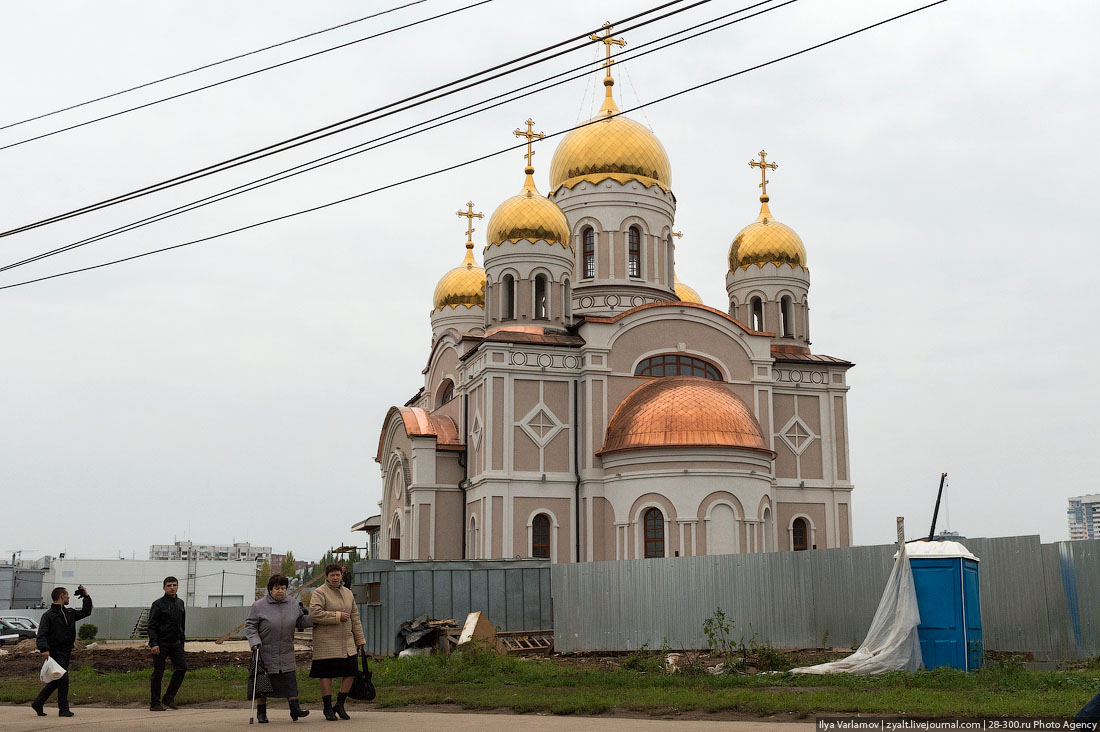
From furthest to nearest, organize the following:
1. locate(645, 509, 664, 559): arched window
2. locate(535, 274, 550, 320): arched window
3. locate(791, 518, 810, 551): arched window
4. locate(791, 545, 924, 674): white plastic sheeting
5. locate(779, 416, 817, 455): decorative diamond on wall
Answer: locate(535, 274, 550, 320): arched window < locate(779, 416, 817, 455): decorative diamond on wall < locate(791, 518, 810, 551): arched window < locate(645, 509, 664, 559): arched window < locate(791, 545, 924, 674): white plastic sheeting

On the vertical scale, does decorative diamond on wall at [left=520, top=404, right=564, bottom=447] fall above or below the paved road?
above

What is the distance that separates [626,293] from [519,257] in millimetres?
3254

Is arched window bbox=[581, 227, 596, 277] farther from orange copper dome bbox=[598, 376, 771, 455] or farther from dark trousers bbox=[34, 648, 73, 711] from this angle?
dark trousers bbox=[34, 648, 73, 711]

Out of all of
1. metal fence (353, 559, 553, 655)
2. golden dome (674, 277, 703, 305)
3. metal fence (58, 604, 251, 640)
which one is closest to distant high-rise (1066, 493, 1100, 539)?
golden dome (674, 277, 703, 305)

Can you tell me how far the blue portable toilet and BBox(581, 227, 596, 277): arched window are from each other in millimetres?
19578

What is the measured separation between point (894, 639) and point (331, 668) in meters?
7.04

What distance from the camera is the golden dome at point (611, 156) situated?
33.0m

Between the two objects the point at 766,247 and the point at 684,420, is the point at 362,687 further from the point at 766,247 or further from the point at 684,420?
the point at 766,247

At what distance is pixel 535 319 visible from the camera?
31.2 m

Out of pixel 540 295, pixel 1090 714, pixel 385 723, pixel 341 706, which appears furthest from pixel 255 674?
pixel 540 295

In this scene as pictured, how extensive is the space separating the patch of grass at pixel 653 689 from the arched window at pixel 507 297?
16565 mm

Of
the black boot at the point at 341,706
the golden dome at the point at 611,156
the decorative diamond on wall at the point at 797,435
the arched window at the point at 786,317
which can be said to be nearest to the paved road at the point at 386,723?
the black boot at the point at 341,706

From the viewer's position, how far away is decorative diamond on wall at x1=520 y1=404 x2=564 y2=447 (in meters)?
28.2

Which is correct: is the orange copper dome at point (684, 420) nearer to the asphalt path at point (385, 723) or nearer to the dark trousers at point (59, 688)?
the asphalt path at point (385, 723)
